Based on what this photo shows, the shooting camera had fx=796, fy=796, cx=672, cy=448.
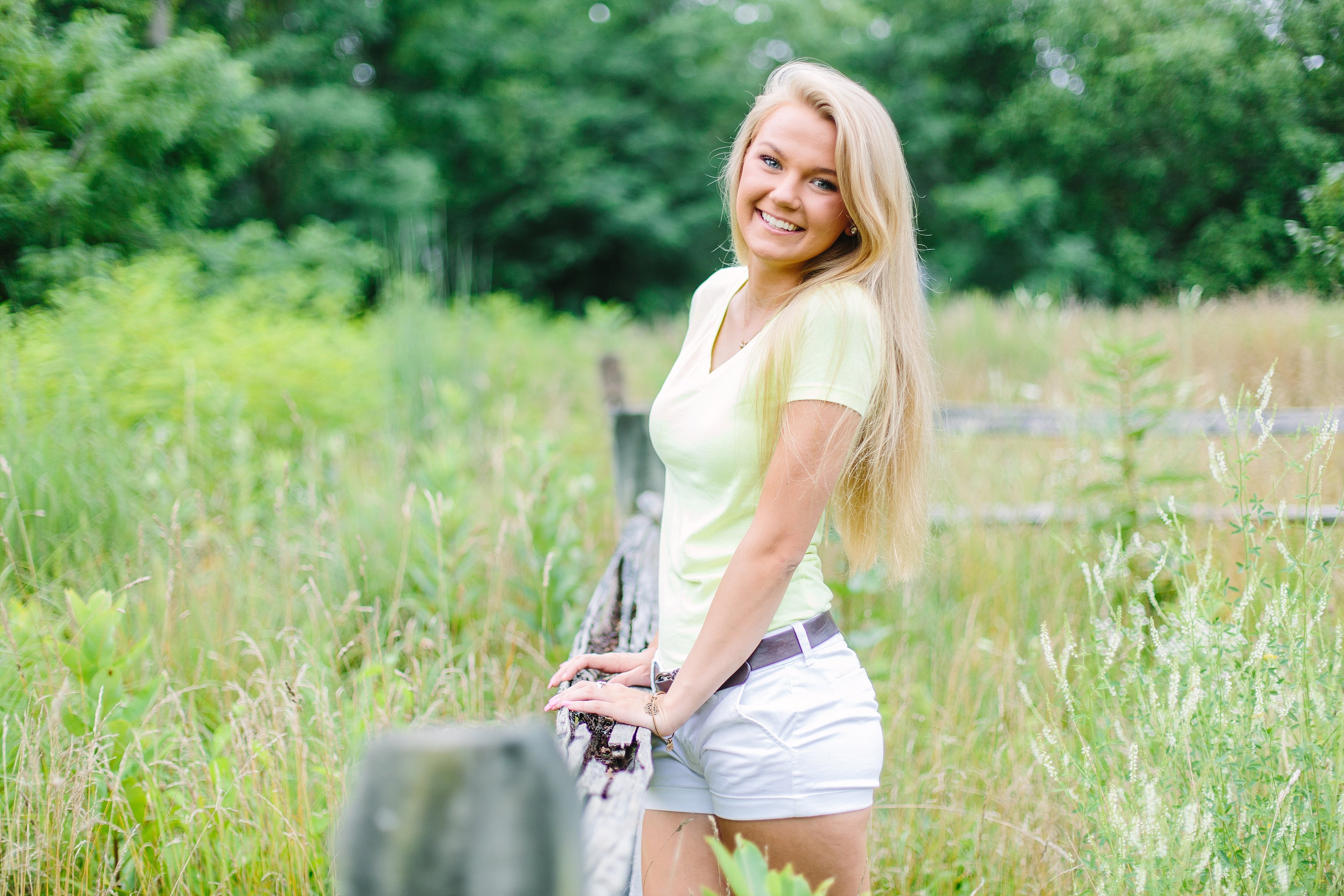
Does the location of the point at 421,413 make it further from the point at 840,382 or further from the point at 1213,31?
the point at 1213,31

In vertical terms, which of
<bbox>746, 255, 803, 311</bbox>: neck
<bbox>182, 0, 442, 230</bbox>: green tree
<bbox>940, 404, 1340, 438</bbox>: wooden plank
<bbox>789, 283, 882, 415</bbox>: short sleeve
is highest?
<bbox>182, 0, 442, 230</bbox>: green tree

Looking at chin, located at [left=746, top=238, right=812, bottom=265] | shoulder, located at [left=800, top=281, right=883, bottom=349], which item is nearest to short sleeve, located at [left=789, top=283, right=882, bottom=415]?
shoulder, located at [left=800, top=281, right=883, bottom=349]

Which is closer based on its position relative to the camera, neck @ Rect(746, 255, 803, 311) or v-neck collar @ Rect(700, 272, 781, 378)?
v-neck collar @ Rect(700, 272, 781, 378)

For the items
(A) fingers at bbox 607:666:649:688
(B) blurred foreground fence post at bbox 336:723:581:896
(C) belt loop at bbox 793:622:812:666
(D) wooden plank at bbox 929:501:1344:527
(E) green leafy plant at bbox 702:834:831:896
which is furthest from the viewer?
(D) wooden plank at bbox 929:501:1344:527

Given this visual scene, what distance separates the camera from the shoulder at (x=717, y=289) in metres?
1.79

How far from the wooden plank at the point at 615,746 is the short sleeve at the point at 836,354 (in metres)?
0.67

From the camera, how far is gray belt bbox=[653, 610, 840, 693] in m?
1.45

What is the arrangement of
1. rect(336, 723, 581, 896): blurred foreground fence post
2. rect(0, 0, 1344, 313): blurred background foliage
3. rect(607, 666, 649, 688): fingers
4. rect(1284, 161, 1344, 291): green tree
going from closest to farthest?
rect(336, 723, 581, 896): blurred foreground fence post < rect(607, 666, 649, 688): fingers < rect(1284, 161, 1344, 291): green tree < rect(0, 0, 1344, 313): blurred background foliage

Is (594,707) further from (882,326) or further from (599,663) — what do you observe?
(882,326)

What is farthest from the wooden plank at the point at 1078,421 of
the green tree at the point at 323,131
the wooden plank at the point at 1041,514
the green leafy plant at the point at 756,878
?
the green tree at the point at 323,131

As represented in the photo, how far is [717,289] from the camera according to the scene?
72.5 inches

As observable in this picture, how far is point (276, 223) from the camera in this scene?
12.4m

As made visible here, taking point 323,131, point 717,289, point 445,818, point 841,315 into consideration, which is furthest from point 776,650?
point 323,131

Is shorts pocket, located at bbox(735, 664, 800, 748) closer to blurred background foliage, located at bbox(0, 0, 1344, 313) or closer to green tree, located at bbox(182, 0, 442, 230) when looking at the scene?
blurred background foliage, located at bbox(0, 0, 1344, 313)
